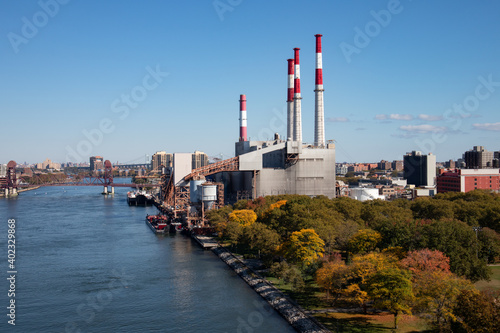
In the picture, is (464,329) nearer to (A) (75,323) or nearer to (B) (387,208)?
(A) (75,323)

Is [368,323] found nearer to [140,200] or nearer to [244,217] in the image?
[244,217]

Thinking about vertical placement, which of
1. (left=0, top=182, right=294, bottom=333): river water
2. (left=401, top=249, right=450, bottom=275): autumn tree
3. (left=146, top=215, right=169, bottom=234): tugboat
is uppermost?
(left=401, top=249, right=450, bottom=275): autumn tree

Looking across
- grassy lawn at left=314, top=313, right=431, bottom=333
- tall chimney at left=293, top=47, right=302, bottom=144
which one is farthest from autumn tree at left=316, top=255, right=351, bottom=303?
tall chimney at left=293, top=47, right=302, bottom=144

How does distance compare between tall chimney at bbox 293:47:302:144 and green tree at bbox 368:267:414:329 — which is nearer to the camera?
green tree at bbox 368:267:414:329

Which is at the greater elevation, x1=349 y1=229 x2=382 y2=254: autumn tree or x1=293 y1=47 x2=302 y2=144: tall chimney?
x1=293 y1=47 x2=302 y2=144: tall chimney

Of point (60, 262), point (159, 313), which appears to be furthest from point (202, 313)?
point (60, 262)

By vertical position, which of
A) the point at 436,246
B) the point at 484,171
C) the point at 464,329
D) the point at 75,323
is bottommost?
the point at 75,323

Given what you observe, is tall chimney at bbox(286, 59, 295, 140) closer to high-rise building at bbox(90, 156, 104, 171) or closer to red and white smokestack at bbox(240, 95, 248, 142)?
red and white smokestack at bbox(240, 95, 248, 142)
